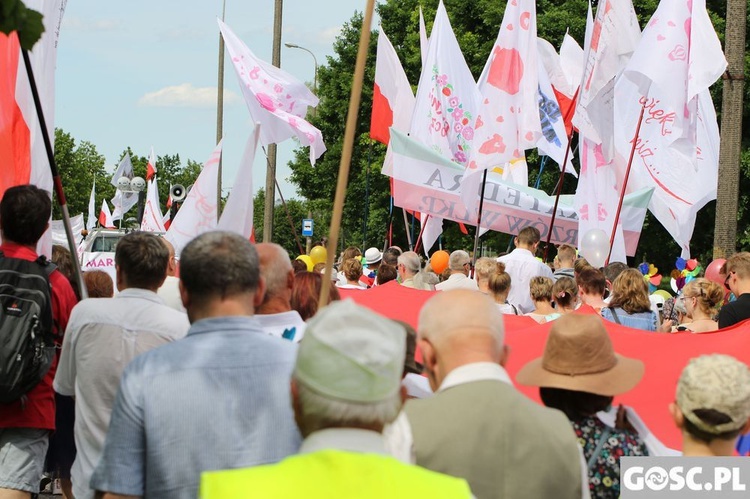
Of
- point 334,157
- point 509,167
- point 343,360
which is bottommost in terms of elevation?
point 334,157

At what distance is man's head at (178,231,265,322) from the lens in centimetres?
315

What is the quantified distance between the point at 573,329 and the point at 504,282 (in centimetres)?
406

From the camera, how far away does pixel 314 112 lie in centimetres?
4506

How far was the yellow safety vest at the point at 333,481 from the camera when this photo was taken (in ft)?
6.31

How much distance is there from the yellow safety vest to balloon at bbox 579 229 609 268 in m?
9.15

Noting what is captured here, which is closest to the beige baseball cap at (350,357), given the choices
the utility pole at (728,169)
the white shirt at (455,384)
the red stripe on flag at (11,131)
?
the white shirt at (455,384)

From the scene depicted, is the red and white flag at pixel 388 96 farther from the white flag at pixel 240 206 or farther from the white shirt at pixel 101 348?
the white shirt at pixel 101 348

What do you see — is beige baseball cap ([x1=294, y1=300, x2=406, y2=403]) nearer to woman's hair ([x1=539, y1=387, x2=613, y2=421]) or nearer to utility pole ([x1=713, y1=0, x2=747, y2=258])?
woman's hair ([x1=539, y1=387, x2=613, y2=421])

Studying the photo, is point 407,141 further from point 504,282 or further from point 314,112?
point 314,112

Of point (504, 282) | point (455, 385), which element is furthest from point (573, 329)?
point (504, 282)

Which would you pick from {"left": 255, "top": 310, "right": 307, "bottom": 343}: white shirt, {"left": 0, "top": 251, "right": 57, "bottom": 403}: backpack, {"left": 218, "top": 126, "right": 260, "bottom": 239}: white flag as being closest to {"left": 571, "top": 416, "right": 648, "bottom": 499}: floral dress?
{"left": 255, "top": 310, "right": 307, "bottom": 343}: white shirt

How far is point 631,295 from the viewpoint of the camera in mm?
7113

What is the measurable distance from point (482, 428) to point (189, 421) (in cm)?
78

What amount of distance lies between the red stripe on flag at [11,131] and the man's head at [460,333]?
3.39 meters
